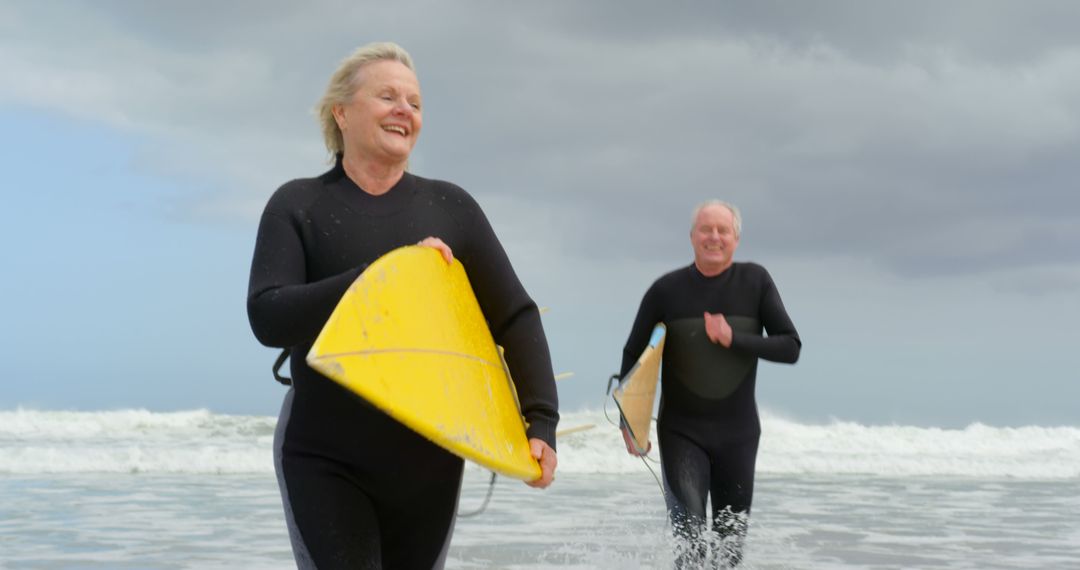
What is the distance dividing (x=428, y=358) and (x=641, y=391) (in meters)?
3.21

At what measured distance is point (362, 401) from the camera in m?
2.21

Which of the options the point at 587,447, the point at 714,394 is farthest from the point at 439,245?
the point at 587,447

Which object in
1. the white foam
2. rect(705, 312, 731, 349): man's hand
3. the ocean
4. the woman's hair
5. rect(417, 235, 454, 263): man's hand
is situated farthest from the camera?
the white foam

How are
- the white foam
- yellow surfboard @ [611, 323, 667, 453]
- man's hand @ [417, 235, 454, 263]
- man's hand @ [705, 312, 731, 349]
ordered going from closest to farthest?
man's hand @ [417, 235, 454, 263] → man's hand @ [705, 312, 731, 349] → yellow surfboard @ [611, 323, 667, 453] → the white foam

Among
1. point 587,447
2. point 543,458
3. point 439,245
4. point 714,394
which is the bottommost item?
point 587,447

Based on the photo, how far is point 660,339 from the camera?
5070 mm

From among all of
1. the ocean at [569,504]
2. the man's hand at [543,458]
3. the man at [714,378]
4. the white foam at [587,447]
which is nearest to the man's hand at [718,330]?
the man at [714,378]

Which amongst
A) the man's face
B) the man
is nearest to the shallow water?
the man

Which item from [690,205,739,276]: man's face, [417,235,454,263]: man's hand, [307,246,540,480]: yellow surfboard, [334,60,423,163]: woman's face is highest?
[690,205,739,276]: man's face

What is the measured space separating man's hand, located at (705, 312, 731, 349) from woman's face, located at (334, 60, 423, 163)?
292 cm

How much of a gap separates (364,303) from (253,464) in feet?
39.2

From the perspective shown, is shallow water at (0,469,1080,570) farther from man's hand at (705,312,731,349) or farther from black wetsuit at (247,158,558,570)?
black wetsuit at (247,158,558,570)

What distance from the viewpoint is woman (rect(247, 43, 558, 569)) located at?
2195 mm

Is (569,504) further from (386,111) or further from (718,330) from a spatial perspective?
(386,111)
